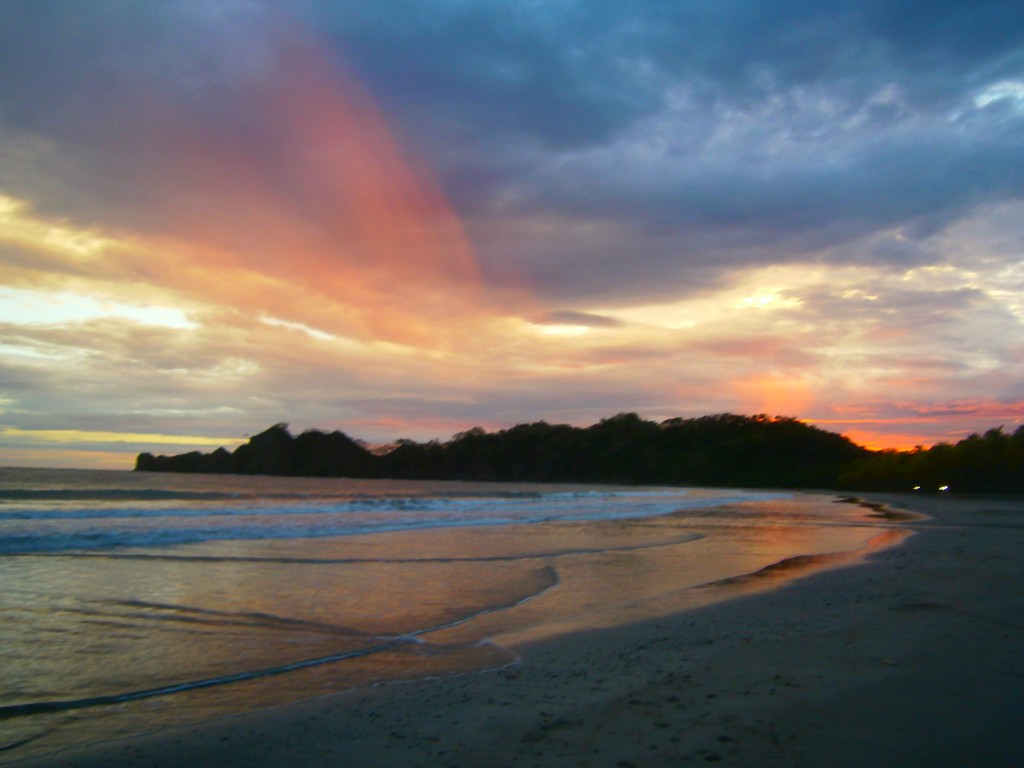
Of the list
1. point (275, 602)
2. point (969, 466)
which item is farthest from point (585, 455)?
point (275, 602)

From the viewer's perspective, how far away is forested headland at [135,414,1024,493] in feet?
286

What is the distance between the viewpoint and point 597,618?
331 inches

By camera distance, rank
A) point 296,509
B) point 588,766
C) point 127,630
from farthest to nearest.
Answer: point 296,509 → point 127,630 → point 588,766

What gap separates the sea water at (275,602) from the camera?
5.65m

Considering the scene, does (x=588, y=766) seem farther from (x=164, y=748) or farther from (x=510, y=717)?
(x=164, y=748)

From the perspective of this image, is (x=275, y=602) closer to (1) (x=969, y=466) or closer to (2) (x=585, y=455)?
(1) (x=969, y=466)

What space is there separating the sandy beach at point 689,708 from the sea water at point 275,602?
60 cm

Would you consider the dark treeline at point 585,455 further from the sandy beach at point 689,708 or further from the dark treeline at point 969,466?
the sandy beach at point 689,708

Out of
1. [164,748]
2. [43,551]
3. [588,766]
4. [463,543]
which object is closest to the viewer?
[588,766]

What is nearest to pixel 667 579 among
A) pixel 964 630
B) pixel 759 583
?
pixel 759 583

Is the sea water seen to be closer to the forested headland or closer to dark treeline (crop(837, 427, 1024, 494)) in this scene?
dark treeline (crop(837, 427, 1024, 494))

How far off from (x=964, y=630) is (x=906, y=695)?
8.49 feet

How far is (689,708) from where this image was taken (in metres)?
4.73

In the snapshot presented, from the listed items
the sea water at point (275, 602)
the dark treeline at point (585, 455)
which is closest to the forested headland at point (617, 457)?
the dark treeline at point (585, 455)
